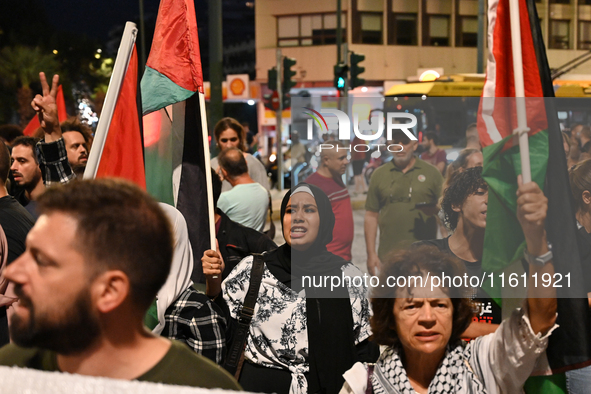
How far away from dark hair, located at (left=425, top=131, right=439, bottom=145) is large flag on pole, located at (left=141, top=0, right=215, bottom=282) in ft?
3.86

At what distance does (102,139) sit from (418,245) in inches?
57.9

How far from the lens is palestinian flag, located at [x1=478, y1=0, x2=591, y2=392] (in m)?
2.33

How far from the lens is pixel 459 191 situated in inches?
109

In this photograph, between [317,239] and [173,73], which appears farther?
[173,73]

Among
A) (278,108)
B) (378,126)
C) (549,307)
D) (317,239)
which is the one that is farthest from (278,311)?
(278,108)

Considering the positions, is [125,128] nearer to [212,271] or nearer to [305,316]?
[212,271]

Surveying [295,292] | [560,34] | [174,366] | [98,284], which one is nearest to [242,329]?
[295,292]

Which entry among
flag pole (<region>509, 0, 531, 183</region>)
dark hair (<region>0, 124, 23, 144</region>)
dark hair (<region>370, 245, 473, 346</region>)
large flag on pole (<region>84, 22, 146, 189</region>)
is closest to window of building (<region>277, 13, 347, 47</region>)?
dark hair (<region>0, 124, 23, 144</region>)

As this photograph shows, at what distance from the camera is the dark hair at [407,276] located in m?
2.29

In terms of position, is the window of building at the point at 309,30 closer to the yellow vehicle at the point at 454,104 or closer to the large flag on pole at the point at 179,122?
the yellow vehicle at the point at 454,104

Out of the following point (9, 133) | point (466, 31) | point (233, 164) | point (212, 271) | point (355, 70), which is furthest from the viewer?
point (466, 31)

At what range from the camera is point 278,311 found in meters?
2.94

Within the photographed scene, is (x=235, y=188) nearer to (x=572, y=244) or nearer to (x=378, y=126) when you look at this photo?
(x=378, y=126)

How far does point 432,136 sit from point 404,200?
52cm
